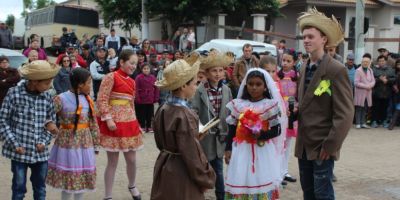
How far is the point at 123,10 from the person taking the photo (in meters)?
29.9

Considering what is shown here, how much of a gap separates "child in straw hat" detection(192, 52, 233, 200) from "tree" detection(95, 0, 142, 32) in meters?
24.1

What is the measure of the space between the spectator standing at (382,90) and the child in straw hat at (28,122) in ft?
31.4

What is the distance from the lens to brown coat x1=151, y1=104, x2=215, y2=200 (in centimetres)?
389

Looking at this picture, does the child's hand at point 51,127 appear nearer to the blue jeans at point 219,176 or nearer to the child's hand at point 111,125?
the child's hand at point 111,125

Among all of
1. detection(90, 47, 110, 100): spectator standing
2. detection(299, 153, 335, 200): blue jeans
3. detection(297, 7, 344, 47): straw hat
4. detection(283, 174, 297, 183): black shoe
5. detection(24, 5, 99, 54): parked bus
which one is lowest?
detection(283, 174, 297, 183): black shoe

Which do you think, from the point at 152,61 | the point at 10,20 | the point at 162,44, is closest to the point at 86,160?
the point at 152,61

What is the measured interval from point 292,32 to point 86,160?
2694 centimetres

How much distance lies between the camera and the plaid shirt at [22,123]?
4918 mm

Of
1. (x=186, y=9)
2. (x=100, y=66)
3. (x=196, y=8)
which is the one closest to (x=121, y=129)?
(x=100, y=66)

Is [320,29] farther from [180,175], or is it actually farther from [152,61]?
[152,61]

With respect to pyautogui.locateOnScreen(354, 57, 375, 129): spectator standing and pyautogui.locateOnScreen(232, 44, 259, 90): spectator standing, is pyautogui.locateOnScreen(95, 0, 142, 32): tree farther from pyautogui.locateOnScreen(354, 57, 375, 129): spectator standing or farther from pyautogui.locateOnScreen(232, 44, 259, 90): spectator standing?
pyautogui.locateOnScreen(232, 44, 259, 90): spectator standing

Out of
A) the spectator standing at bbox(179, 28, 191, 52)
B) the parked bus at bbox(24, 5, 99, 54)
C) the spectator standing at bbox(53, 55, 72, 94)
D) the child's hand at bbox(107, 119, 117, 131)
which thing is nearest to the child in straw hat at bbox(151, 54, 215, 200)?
the child's hand at bbox(107, 119, 117, 131)

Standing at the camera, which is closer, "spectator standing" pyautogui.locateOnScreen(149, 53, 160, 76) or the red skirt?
the red skirt

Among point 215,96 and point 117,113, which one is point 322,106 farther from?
point 117,113
